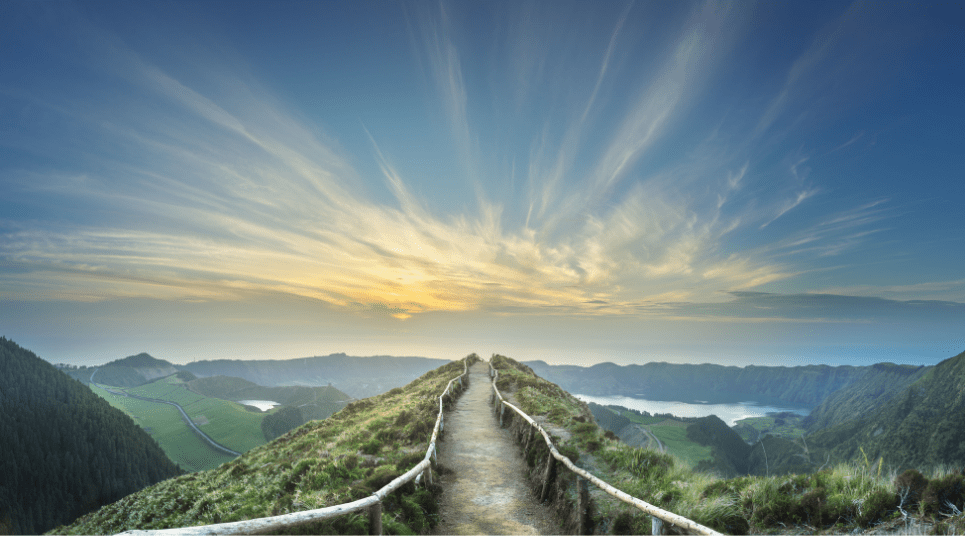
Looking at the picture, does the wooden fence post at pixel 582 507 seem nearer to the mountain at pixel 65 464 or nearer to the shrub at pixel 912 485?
the shrub at pixel 912 485

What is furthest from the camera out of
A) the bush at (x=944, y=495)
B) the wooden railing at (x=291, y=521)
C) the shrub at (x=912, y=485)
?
the shrub at (x=912, y=485)

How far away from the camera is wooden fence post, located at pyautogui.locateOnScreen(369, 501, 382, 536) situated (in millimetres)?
7509

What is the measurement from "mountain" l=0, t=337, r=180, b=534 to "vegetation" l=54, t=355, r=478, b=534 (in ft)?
581

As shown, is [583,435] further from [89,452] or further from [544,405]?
[89,452]

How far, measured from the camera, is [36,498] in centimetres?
14488

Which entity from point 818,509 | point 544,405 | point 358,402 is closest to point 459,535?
point 818,509

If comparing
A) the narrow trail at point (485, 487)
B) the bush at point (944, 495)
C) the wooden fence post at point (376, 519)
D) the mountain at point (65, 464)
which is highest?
the bush at point (944, 495)

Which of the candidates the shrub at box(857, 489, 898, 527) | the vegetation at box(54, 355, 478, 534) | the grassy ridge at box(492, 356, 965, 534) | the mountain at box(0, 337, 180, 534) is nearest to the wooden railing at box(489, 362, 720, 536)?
the grassy ridge at box(492, 356, 965, 534)

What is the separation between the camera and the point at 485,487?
12656mm

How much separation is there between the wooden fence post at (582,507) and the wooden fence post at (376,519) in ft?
14.9

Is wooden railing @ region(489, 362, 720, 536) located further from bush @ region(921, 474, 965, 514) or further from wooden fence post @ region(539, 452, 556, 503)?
bush @ region(921, 474, 965, 514)

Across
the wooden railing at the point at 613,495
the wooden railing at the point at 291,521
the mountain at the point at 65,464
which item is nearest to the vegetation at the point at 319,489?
the wooden railing at the point at 291,521

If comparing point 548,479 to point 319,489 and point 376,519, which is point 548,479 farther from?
point 319,489

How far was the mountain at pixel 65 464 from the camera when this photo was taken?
14050 centimetres
